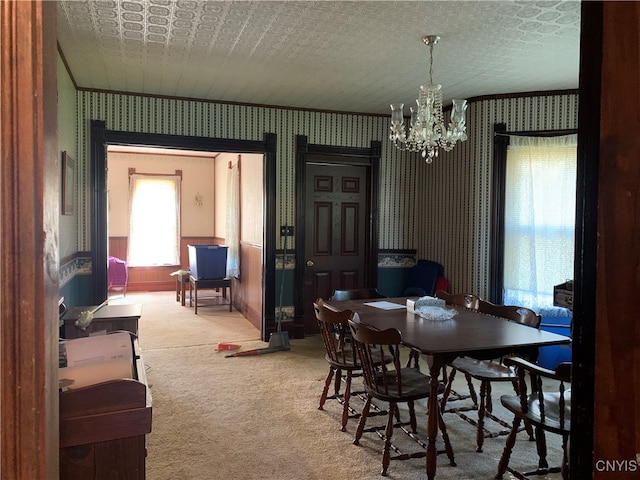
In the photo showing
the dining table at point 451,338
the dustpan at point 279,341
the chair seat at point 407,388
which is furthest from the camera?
the dustpan at point 279,341

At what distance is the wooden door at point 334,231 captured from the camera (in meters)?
5.95

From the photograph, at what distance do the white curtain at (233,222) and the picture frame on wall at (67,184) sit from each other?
327cm

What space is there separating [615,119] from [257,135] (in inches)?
200

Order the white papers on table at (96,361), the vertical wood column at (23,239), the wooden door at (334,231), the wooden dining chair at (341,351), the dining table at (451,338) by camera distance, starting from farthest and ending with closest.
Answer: the wooden door at (334,231) < the wooden dining chair at (341,351) < the dining table at (451,338) < the white papers on table at (96,361) < the vertical wood column at (23,239)

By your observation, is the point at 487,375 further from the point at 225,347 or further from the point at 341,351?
the point at 225,347

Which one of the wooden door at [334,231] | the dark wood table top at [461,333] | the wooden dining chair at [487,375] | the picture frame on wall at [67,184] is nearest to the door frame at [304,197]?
the wooden door at [334,231]

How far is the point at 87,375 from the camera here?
4.91ft

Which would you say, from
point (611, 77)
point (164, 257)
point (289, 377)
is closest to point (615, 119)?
point (611, 77)

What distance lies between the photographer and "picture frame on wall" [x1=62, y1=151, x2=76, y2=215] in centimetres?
383

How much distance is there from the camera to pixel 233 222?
798cm

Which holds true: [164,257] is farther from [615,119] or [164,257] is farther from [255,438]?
[615,119]

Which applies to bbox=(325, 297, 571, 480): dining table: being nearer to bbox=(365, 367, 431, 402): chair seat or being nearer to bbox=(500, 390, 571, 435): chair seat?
bbox=(365, 367, 431, 402): chair seat

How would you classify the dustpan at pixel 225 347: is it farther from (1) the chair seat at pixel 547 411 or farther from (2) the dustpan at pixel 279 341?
(1) the chair seat at pixel 547 411

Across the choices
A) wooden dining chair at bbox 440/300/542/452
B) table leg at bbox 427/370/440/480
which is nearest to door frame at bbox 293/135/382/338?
wooden dining chair at bbox 440/300/542/452
